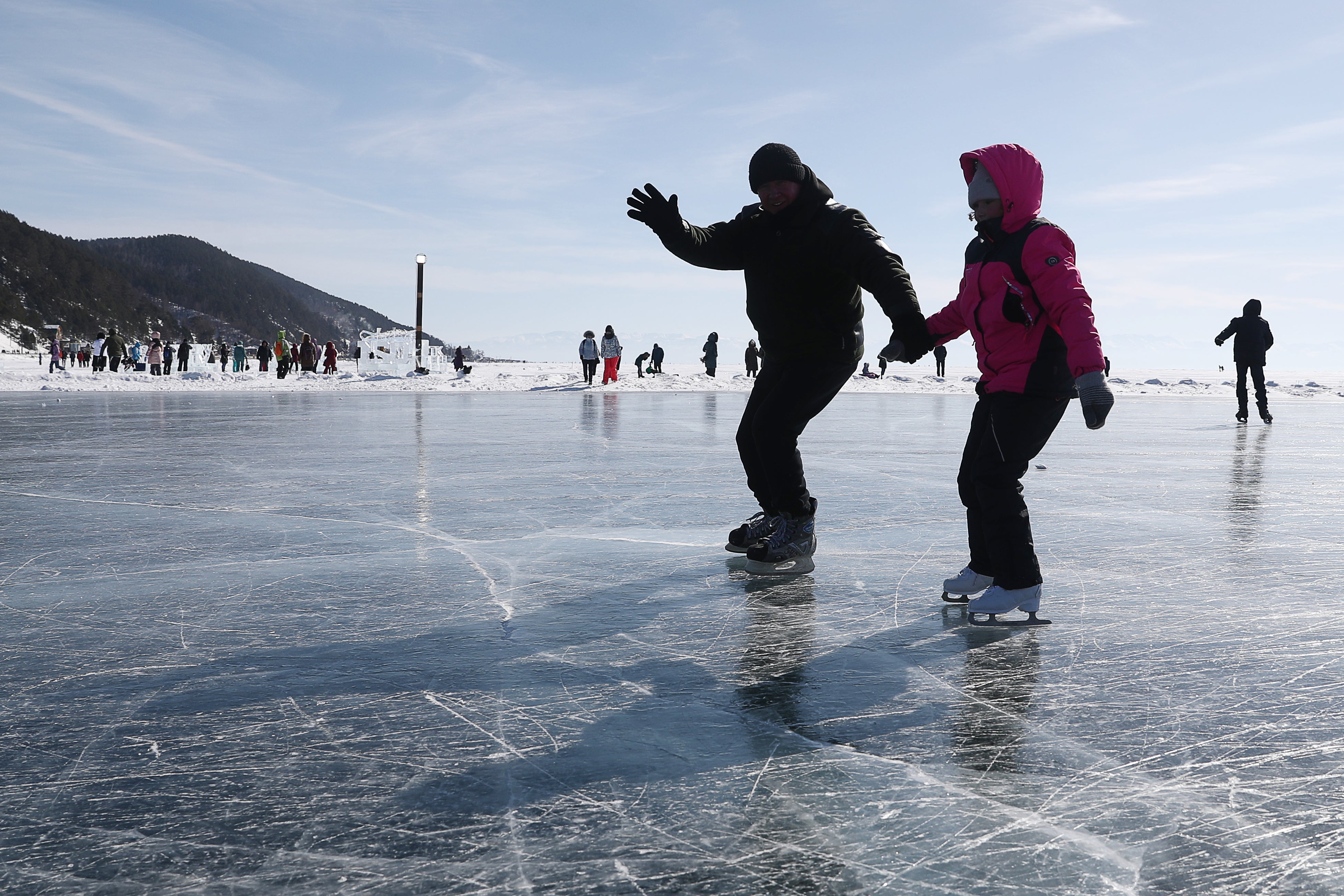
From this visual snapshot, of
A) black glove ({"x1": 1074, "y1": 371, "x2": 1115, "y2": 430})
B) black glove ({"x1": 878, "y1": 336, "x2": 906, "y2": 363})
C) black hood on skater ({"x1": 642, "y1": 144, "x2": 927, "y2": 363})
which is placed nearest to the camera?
black glove ({"x1": 1074, "y1": 371, "x2": 1115, "y2": 430})

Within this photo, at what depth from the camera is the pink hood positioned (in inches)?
123

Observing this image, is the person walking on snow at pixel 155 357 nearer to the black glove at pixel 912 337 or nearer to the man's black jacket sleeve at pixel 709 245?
the man's black jacket sleeve at pixel 709 245

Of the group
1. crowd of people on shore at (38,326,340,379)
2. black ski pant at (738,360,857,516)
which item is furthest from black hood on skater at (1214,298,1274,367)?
crowd of people on shore at (38,326,340,379)

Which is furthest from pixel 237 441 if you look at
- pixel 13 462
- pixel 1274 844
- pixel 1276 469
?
pixel 1274 844

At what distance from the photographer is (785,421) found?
400 centimetres

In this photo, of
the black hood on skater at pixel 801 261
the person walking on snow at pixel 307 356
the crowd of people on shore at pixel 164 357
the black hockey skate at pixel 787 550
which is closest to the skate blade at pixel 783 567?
the black hockey skate at pixel 787 550

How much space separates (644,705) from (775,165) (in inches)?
85.7

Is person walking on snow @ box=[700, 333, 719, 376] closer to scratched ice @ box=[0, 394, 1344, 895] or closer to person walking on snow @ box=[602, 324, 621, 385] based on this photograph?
person walking on snow @ box=[602, 324, 621, 385]

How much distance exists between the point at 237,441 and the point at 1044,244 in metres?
8.13

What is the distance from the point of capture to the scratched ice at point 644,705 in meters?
1.62

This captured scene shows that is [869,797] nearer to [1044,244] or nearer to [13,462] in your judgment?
[1044,244]

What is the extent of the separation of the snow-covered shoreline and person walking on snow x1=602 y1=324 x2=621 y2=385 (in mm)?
355

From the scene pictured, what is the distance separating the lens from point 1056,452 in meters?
9.24

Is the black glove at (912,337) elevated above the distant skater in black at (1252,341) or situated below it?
below
